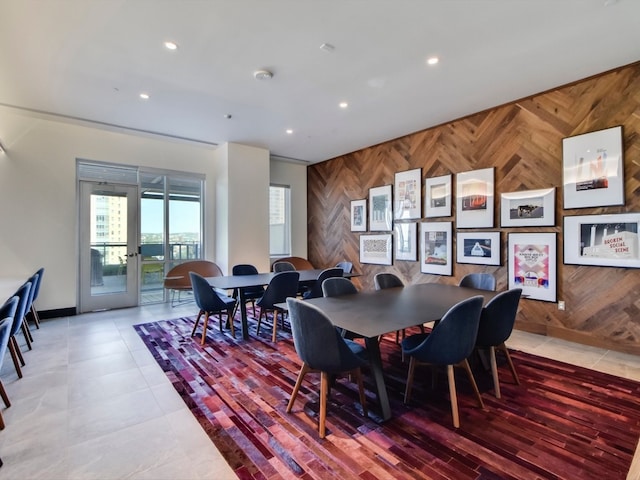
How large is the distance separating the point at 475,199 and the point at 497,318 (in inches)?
108

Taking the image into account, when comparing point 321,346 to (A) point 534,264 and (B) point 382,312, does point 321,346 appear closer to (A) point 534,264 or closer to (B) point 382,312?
(B) point 382,312

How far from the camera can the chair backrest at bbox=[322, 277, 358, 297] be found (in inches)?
126

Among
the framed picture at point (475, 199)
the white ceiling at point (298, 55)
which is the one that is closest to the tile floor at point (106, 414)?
the framed picture at point (475, 199)

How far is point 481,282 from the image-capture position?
3.68m

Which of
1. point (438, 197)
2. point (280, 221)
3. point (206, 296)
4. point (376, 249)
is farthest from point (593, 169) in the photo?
point (280, 221)

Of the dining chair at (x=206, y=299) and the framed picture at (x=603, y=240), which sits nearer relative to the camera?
the framed picture at (x=603, y=240)

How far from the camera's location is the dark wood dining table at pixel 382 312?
212cm

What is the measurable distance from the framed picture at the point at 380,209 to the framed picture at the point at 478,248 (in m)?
1.49

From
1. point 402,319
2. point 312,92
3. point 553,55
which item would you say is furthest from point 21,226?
point 553,55

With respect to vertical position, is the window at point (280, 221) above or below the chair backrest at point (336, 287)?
above

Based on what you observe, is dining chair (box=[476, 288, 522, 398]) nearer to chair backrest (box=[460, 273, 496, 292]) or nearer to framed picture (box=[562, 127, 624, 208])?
chair backrest (box=[460, 273, 496, 292])

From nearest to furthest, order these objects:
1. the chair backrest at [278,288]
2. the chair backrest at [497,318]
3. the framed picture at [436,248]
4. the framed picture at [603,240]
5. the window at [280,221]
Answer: the chair backrest at [497,318], the framed picture at [603,240], the chair backrest at [278,288], the framed picture at [436,248], the window at [280,221]

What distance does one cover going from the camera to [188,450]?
197 cm

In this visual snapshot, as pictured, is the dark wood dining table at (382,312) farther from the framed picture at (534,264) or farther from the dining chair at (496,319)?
the framed picture at (534,264)
